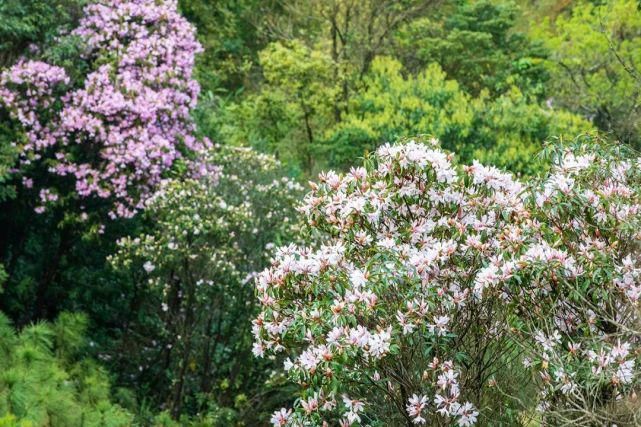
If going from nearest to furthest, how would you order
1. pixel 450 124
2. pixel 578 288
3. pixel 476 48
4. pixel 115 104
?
pixel 578 288, pixel 115 104, pixel 450 124, pixel 476 48

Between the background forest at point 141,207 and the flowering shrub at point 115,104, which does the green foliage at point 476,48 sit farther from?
the flowering shrub at point 115,104

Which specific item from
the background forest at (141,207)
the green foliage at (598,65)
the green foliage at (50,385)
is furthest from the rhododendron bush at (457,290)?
the green foliage at (598,65)

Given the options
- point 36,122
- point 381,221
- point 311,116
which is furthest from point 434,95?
point 381,221

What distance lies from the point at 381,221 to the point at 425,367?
102 centimetres

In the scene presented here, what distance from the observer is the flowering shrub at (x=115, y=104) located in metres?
10.5

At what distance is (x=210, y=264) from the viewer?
9.56 m

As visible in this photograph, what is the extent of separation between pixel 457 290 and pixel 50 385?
10.4ft

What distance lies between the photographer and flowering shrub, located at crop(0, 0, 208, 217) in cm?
1055

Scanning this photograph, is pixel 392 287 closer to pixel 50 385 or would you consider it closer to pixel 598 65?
pixel 50 385

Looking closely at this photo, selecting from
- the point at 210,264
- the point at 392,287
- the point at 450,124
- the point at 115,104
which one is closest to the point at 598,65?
the point at 450,124

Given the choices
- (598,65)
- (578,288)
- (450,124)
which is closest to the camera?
(578,288)

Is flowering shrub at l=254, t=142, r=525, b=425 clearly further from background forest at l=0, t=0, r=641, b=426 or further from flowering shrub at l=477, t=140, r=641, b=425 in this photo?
background forest at l=0, t=0, r=641, b=426

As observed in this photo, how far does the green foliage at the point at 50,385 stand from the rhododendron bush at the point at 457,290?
5.27ft

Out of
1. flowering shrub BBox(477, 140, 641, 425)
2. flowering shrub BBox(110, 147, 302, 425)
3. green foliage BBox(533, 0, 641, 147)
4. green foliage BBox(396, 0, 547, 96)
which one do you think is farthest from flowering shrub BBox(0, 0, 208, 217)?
green foliage BBox(533, 0, 641, 147)
